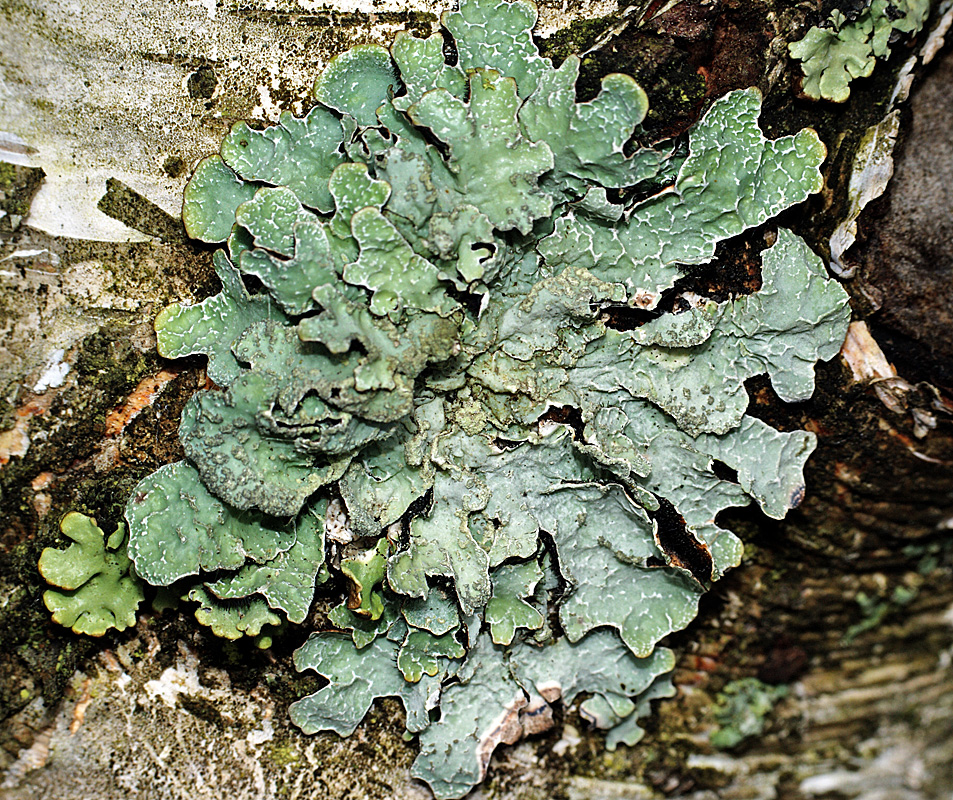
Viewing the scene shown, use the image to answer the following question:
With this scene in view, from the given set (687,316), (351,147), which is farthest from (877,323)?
(351,147)

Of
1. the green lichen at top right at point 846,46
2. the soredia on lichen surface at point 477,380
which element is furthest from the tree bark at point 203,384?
the soredia on lichen surface at point 477,380

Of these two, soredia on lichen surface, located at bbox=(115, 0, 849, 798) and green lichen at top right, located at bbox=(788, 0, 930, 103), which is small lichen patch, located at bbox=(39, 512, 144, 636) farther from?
green lichen at top right, located at bbox=(788, 0, 930, 103)

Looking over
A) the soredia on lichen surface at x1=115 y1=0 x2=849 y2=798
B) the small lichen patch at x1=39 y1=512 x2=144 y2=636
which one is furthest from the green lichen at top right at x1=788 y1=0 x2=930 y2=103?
the small lichen patch at x1=39 y1=512 x2=144 y2=636

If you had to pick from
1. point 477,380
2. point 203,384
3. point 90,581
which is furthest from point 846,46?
point 90,581

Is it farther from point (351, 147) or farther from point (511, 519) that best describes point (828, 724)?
point (351, 147)

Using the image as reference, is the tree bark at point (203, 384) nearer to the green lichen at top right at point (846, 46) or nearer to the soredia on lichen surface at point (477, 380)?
the green lichen at top right at point (846, 46)

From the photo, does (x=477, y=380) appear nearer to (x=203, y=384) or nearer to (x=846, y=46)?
(x=203, y=384)
